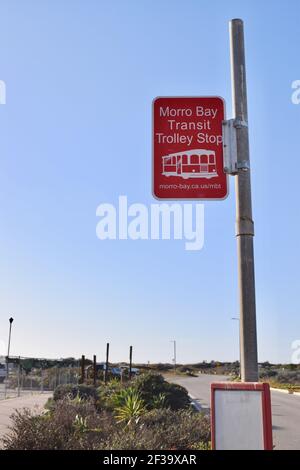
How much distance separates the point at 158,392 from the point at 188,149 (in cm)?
Result: 1378

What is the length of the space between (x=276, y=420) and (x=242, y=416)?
17897mm

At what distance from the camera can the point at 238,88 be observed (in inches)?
179

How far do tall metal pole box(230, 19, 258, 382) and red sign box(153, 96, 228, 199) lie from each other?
0.15 metres

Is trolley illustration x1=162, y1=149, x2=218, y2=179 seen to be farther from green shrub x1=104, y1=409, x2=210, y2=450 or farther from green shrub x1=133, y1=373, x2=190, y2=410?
green shrub x1=133, y1=373, x2=190, y2=410

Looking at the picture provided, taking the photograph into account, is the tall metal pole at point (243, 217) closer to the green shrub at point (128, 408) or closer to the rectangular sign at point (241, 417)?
the rectangular sign at point (241, 417)

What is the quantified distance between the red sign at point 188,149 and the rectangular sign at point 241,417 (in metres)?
1.56

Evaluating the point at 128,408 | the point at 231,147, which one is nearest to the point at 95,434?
the point at 128,408

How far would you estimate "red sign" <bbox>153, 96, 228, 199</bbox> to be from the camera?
174 inches

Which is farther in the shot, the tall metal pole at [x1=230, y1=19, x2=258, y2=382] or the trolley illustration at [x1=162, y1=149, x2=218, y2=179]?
the trolley illustration at [x1=162, y1=149, x2=218, y2=179]

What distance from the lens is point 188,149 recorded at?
4457 mm

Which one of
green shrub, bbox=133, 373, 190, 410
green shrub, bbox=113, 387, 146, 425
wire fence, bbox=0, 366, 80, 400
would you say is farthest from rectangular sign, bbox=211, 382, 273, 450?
wire fence, bbox=0, 366, 80, 400

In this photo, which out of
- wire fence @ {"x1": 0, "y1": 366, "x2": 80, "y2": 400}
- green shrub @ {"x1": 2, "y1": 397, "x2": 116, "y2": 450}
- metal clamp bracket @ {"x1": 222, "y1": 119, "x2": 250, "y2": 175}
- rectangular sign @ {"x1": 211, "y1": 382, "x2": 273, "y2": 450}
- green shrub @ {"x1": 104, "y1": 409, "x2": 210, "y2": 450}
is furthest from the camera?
wire fence @ {"x1": 0, "y1": 366, "x2": 80, "y2": 400}
